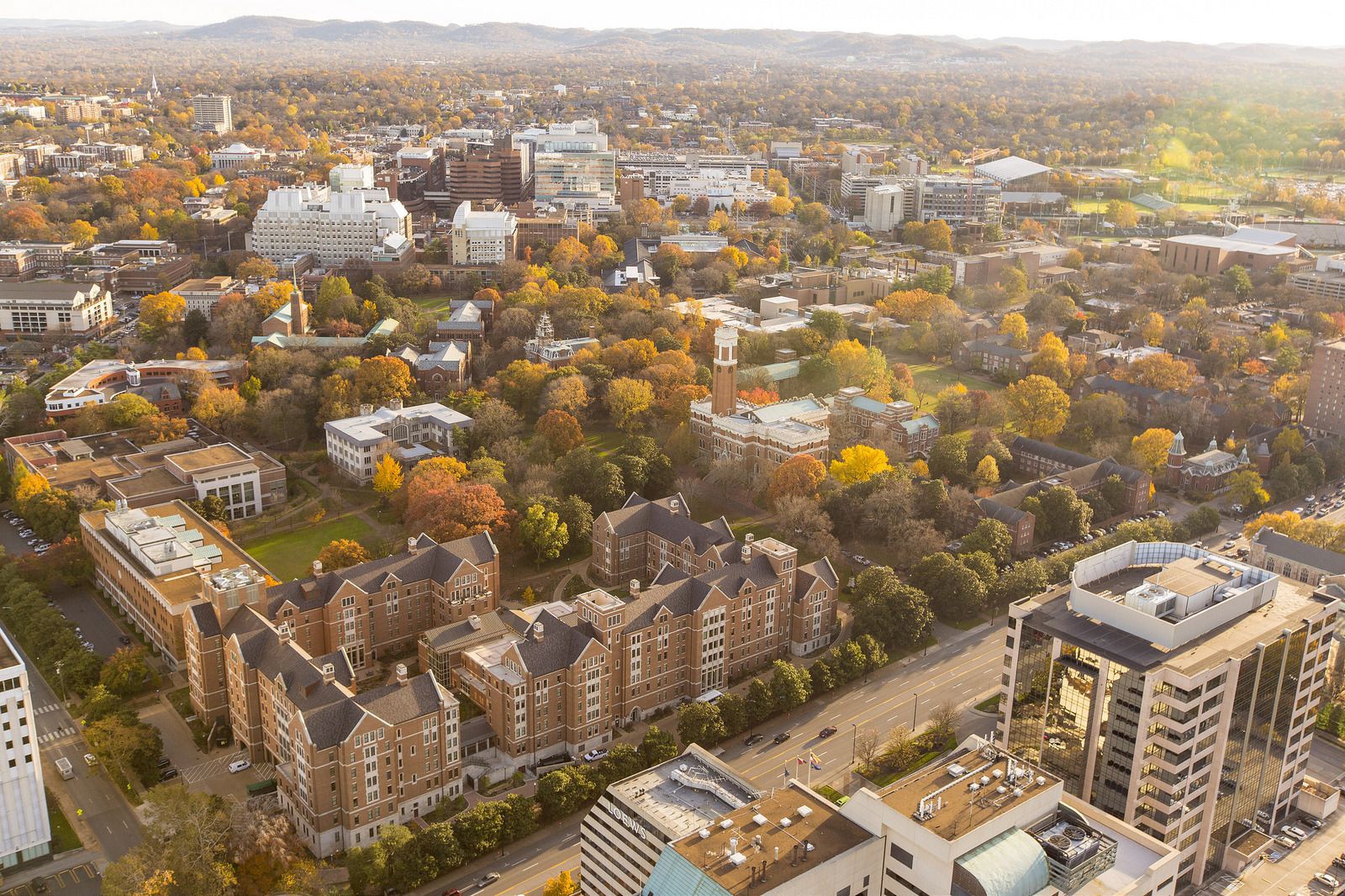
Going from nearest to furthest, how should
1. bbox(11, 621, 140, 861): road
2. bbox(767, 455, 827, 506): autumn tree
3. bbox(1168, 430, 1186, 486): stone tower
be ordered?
bbox(11, 621, 140, 861): road, bbox(767, 455, 827, 506): autumn tree, bbox(1168, 430, 1186, 486): stone tower

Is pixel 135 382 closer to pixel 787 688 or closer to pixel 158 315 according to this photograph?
pixel 158 315

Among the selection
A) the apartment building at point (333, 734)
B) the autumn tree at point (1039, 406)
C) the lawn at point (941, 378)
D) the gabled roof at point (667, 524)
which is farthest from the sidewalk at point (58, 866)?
the lawn at point (941, 378)

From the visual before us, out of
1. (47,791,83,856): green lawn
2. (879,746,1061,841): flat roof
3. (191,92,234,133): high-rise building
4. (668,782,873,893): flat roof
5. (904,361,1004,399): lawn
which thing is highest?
(191,92,234,133): high-rise building

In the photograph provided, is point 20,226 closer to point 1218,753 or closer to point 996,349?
point 996,349

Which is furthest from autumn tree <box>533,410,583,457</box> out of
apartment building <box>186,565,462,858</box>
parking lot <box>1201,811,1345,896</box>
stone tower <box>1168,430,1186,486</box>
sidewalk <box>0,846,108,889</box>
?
parking lot <box>1201,811,1345,896</box>

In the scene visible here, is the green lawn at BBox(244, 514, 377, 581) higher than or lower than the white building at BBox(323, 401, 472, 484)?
lower

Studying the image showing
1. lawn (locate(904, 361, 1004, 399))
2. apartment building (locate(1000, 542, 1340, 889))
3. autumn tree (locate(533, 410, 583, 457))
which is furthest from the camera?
lawn (locate(904, 361, 1004, 399))

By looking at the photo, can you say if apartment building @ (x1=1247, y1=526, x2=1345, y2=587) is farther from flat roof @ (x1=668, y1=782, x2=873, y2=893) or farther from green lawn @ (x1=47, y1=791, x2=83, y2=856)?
green lawn @ (x1=47, y1=791, x2=83, y2=856)
